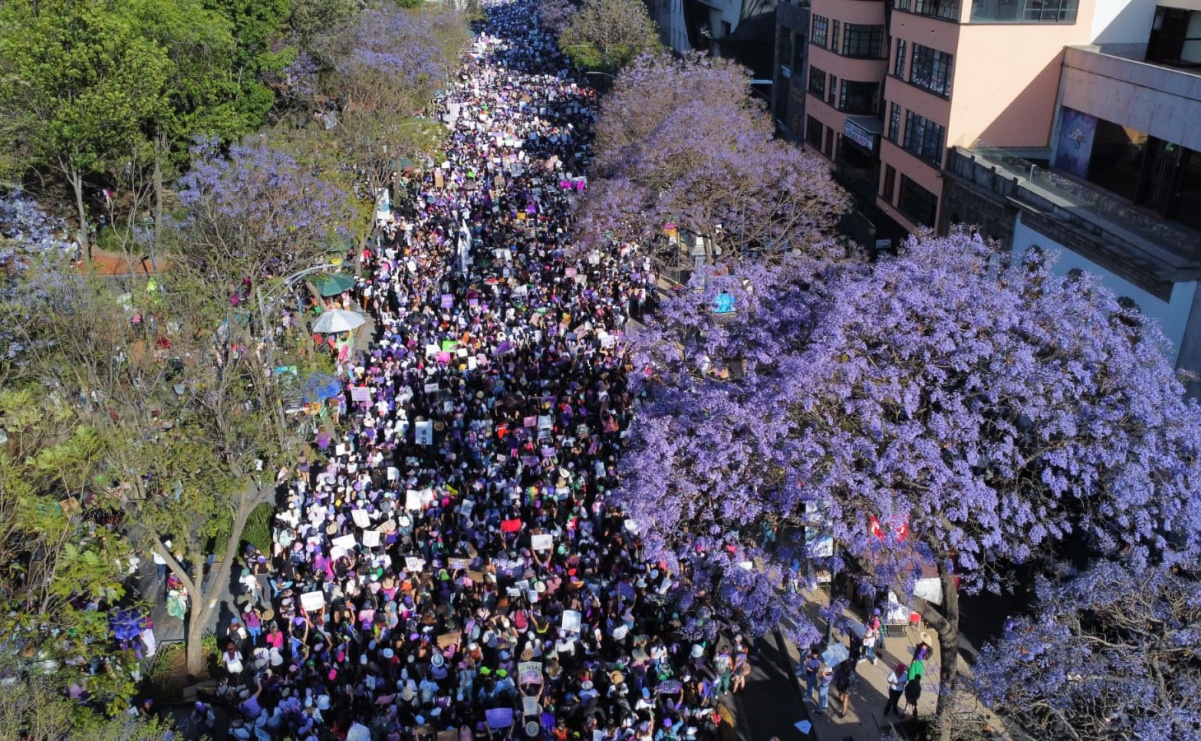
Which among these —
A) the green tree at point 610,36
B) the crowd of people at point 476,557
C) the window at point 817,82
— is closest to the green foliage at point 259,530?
the crowd of people at point 476,557

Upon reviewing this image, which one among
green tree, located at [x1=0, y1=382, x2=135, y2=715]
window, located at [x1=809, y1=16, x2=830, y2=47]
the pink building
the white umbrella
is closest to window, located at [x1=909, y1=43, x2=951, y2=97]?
the pink building

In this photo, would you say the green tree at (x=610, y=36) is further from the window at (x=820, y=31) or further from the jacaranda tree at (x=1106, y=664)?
the jacaranda tree at (x=1106, y=664)

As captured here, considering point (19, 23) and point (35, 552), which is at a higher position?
point (19, 23)

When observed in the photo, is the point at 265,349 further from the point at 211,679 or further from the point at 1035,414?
the point at 1035,414

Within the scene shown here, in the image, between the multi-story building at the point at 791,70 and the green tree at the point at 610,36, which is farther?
the green tree at the point at 610,36

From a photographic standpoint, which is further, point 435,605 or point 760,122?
point 760,122

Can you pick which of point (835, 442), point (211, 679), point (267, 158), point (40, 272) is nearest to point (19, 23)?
point (267, 158)
